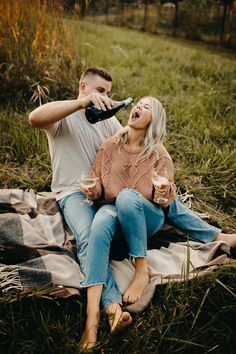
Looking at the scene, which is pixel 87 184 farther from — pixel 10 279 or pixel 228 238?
pixel 228 238

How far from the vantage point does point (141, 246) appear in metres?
2.19

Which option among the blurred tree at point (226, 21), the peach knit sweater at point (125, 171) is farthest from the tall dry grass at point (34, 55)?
the blurred tree at point (226, 21)

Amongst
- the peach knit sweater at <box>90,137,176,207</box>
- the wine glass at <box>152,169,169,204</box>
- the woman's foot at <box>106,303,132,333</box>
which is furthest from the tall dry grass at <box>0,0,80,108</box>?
the woman's foot at <box>106,303,132,333</box>

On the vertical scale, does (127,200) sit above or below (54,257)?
above

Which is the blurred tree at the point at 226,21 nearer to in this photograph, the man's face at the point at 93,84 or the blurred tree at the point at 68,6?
the blurred tree at the point at 68,6

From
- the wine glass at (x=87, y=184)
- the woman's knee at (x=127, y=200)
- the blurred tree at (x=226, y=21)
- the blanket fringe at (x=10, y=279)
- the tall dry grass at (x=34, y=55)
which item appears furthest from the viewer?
the blurred tree at (x=226, y=21)

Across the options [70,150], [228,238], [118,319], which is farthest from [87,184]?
[228,238]

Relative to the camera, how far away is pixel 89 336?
184 cm

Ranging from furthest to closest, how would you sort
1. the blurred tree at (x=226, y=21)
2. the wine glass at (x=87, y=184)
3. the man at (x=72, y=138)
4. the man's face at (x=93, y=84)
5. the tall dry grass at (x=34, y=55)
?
the blurred tree at (x=226, y=21), the tall dry grass at (x=34, y=55), the man's face at (x=93, y=84), the man at (x=72, y=138), the wine glass at (x=87, y=184)

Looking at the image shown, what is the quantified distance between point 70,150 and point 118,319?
1264 mm

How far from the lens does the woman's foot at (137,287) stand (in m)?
2.08

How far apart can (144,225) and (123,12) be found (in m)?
13.3

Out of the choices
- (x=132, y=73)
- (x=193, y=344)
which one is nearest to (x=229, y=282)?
(x=193, y=344)

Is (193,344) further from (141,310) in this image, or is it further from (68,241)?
(68,241)
